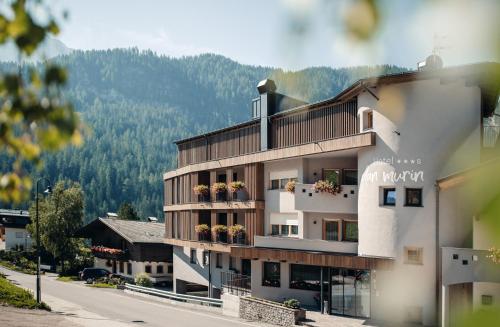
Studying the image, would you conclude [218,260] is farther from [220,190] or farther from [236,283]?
[220,190]

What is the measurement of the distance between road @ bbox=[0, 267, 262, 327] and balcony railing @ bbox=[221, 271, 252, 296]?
3099mm

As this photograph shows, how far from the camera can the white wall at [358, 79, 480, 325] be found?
30.9m

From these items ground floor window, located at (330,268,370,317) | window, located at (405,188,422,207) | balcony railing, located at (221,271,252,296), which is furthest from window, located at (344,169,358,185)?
balcony railing, located at (221,271,252,296)

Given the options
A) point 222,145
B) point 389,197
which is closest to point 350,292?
point 389,197

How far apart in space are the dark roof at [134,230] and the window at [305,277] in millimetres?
27857

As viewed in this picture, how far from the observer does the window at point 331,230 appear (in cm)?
3753

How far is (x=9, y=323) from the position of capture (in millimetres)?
33000

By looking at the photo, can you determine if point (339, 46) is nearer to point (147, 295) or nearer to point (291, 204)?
point (291, 204)

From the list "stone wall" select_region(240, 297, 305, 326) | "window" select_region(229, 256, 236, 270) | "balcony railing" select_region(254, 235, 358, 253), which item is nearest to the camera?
"stone wall" select_region(240, 297, 305, 326)

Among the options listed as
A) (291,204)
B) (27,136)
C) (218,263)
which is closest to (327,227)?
(291,204)

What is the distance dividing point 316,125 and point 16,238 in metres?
91.7

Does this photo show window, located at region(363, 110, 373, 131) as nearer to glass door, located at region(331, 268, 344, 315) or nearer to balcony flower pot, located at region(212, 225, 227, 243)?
glass door, located at region(331, 268, 344, 315)

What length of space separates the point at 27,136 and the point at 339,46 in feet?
2.53

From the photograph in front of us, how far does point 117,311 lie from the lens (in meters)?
43.7
